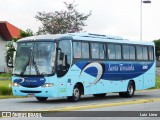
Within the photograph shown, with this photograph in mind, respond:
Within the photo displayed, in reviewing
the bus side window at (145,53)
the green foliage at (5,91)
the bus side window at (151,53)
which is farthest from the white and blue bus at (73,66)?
the green foliage at (5,91)

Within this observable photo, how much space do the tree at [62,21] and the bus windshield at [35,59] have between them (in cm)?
4006

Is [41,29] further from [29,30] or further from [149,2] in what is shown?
[149,2]

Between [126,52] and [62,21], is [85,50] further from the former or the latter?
[62,21]

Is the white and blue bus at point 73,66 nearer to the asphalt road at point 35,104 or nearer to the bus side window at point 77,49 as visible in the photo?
the bus side window at point 77,49

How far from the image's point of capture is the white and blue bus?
2392 centimetres

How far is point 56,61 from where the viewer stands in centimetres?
2403

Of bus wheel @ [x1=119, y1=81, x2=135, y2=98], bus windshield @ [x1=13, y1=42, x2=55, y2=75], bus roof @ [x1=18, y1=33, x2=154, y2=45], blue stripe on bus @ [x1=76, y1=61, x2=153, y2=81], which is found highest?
bus roof @ [x1=18, y1=33, x2=154, y2=45]

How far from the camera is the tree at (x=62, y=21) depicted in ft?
214

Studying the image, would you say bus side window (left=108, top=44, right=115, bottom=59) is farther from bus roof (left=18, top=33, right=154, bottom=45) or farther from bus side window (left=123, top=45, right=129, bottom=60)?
bus side window (left=123, top=45, right=129, bottom=60)

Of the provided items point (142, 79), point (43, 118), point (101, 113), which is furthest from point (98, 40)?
point (43, 118)

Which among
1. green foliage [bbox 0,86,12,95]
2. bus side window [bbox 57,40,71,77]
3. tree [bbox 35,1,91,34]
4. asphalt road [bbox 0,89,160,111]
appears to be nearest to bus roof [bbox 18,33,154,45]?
bus side window [bbox 57,40,71,77]

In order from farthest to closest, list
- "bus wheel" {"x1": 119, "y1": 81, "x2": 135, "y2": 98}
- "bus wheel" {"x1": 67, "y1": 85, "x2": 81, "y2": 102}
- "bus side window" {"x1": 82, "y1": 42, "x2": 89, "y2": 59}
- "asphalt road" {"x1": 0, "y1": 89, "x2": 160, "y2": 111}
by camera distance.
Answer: "bus wheel" {"x1": 119, "y1": 81, "x2": 135, "y2": 98} < "bus side window" {"x1": 82, "y1": 42, "x2": 89, "y2": 59} < "bus wheel" {"x1": 67, "y1": 85, "x2": 81, "y2": 102} < "asphalt road" {"x1": 0, "y1": 89, "x2": 160, "y2": 111}

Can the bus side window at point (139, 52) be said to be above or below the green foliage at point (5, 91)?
above

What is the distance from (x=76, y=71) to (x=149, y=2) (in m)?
25.3
